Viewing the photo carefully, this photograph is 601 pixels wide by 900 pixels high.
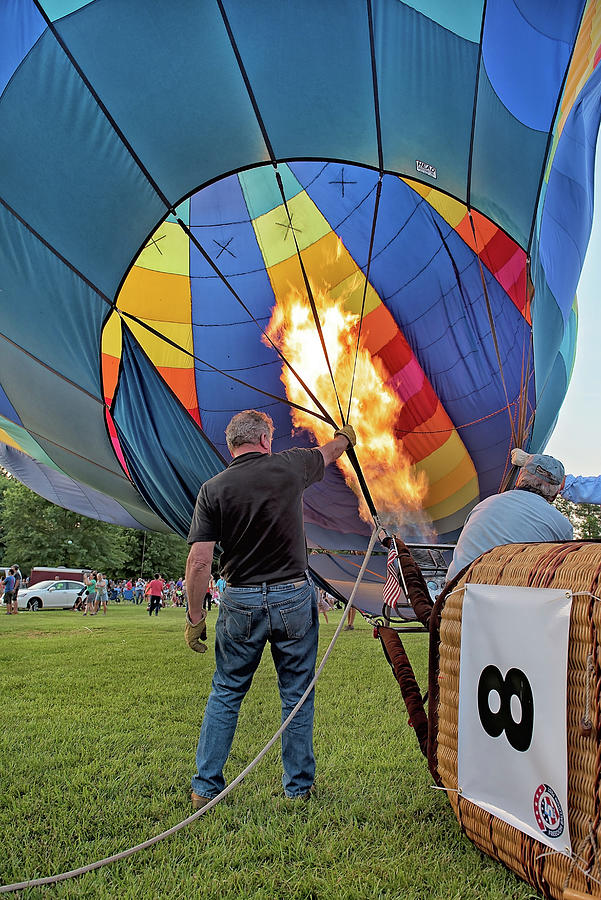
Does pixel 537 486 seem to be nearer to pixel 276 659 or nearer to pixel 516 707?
pixel 516 707

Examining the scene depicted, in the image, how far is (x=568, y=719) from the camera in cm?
132

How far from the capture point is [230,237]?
5.49 m

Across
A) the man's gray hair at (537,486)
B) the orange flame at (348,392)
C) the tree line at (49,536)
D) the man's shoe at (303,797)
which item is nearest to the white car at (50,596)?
the tree line at (49,536)

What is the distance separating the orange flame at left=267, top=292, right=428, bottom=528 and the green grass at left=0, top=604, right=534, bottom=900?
6.42 feet

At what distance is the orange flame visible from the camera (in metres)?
5.32

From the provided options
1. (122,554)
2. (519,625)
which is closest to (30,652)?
(519,625)

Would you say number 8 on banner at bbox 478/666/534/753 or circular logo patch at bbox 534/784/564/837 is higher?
number 8 on banner at bbox 478/666/534/753

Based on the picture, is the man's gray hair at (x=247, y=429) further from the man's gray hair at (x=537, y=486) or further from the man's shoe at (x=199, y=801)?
the man's shoe at (x=199, y=801)

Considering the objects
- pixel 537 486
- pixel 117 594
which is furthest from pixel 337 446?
pixel 117 594

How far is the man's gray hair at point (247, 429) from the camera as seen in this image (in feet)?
8.19

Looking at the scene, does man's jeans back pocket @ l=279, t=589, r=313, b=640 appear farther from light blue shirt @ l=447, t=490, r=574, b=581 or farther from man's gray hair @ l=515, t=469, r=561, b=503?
man's gray hair @ l=515, t=469, r=561, b=503

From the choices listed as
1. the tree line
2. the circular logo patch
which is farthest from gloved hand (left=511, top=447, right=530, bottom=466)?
the tree line

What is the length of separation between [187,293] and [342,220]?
1.46m

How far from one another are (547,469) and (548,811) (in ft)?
3.82
